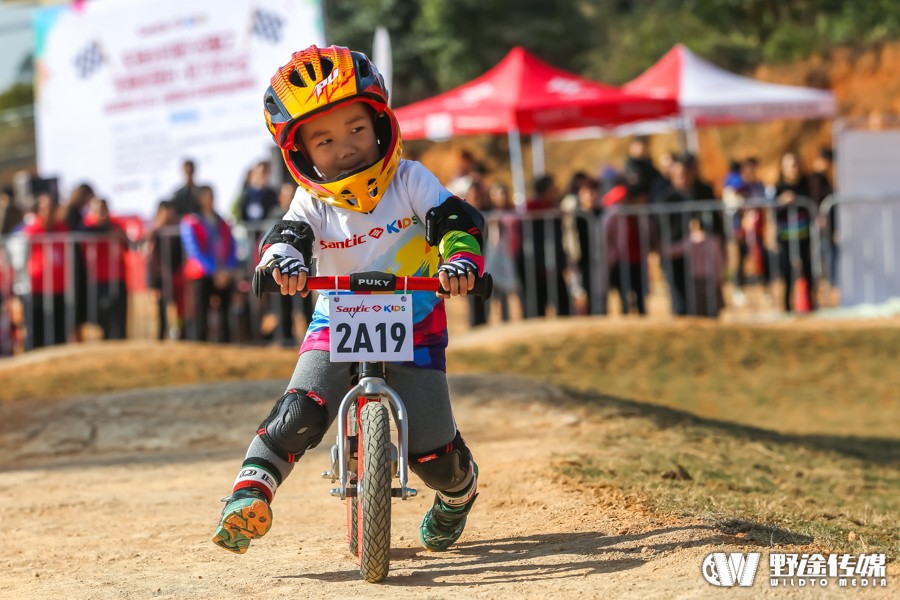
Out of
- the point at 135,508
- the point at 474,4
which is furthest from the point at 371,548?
the point at 474,4

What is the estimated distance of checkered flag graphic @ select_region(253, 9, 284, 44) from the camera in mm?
16516

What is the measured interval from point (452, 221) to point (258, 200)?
31.8ft

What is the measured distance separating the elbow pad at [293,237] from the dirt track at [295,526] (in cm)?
121

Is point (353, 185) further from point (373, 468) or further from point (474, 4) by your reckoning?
point (474, 4)

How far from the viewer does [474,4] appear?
3634 cm

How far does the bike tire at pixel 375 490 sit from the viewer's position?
4637 mm

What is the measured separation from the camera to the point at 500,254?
14.0 m

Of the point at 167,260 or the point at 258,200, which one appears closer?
the point at 167,260

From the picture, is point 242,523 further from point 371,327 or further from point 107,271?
point 107,271

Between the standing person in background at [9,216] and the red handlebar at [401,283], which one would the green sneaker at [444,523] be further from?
the standing person in background at [9,216]

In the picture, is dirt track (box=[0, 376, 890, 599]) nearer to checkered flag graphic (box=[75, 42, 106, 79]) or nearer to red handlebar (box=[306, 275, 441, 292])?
red handlebar (box=[306, 275, 441, 292])

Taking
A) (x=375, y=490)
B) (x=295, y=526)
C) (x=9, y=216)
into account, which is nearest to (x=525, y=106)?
(x=9, y=216)

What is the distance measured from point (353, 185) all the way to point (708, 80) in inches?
563

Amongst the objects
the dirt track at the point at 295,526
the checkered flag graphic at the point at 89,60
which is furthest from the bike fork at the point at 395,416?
the checkered flag graphic at the point at 89,60
